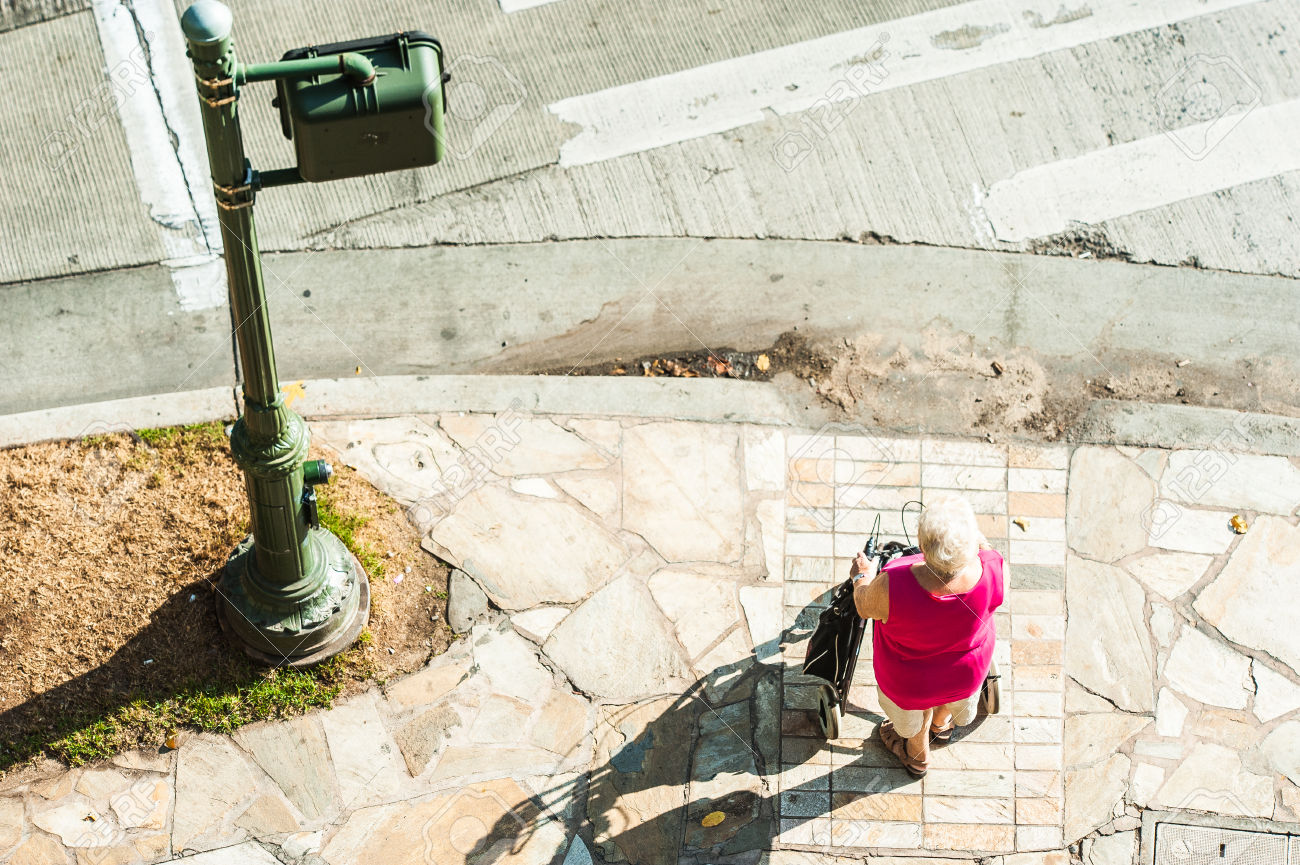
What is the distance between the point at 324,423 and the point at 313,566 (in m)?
1.24

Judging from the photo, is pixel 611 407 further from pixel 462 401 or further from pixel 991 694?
pixel 991 694

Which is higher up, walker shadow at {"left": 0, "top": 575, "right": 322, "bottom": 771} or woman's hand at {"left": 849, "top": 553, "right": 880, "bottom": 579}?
woman's hand at {"left": 849, "top": 553, "right": 880, "bottom": 579}

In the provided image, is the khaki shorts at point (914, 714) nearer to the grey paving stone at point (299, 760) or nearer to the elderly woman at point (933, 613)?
the elderly woman at point (933, 613)

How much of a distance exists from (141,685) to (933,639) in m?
3.59

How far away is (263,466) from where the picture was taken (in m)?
5.05

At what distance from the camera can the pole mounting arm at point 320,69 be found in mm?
3854

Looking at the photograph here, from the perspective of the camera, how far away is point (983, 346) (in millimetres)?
7383

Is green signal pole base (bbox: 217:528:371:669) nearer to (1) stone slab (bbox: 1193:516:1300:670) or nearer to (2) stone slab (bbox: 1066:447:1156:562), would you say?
(2) stone slab (bbox: 1066:447:1156:562)

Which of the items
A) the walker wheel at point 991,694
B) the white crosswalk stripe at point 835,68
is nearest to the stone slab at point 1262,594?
the walker wheel at point 991,694

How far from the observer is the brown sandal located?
571 centimetres

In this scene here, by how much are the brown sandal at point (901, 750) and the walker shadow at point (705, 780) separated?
3.0 inches

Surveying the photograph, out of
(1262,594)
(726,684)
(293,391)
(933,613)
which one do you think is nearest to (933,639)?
(933,613)

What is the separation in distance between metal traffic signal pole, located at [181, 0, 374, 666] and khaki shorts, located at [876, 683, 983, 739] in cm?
250

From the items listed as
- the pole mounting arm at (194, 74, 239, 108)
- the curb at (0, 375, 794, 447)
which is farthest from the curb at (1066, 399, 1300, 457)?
the pole mounting arm at (194, 74, 239, 108)
